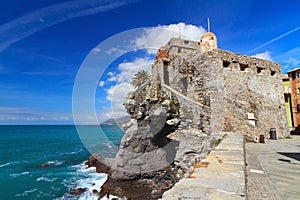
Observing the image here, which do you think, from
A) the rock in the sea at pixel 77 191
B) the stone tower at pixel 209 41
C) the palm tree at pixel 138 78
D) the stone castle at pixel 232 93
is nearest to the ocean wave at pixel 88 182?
the rock in the sea at pixel 77 191

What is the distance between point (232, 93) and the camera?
9398 mm

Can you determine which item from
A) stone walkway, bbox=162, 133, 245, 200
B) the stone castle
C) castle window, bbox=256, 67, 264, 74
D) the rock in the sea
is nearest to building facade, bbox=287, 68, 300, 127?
the stone castle

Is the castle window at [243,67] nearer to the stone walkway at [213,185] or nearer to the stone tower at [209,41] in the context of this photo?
the stone tower at [209,41]

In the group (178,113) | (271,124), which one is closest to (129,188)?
(178,113)

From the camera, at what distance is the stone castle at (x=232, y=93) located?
907 cm

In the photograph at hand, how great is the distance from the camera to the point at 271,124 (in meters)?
10.5

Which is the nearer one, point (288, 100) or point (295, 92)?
point (295, 92)

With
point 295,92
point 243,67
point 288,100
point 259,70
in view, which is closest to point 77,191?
point 243,67

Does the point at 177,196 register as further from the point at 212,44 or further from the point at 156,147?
the point at 212,44

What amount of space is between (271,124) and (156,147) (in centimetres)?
759

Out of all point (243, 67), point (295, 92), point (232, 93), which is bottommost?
point (232, 93)

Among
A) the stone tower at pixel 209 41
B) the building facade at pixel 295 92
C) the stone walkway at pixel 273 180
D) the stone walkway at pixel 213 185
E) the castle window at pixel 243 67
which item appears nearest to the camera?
the stone walkway at pixel 213 185

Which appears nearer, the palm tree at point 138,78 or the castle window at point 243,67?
the castle window at point 243,67

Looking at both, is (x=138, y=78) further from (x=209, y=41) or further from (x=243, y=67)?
(x=243, y=67)
